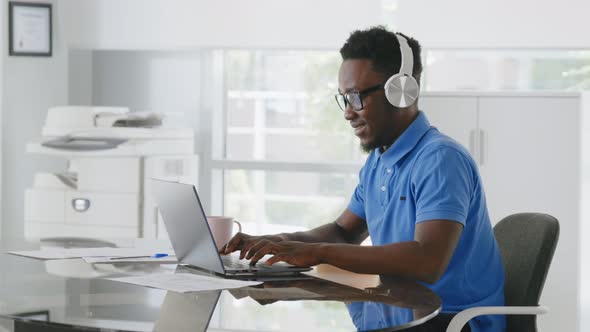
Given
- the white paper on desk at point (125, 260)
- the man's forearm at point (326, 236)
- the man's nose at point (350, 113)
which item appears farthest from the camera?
the man's forearm at point (326, 236)

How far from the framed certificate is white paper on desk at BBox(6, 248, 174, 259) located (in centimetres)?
280

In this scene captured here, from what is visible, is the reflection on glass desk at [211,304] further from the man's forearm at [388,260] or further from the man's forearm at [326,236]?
the man's forearm at [326,236]

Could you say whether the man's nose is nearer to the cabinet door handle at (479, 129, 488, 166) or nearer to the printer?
the cabinet door handle at (479, 129, 488, 166)

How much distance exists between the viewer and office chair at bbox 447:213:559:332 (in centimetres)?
201

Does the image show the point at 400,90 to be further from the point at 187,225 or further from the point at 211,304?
the point at 211,304

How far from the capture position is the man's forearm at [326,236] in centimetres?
230

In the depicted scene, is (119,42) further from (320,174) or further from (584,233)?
(584,233)

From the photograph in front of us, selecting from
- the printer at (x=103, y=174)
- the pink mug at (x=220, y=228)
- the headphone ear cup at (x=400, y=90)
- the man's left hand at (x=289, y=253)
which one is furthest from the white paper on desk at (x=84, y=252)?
the printer at (x=103, y=174)

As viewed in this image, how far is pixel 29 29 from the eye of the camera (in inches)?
189

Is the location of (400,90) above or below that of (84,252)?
above

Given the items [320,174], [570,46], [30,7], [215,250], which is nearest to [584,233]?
[570,46]

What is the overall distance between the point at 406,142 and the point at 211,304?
760 millimetres

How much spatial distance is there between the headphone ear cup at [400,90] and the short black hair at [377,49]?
0.15 feet

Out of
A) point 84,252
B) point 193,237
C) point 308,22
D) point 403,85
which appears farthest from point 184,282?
point 308,22
